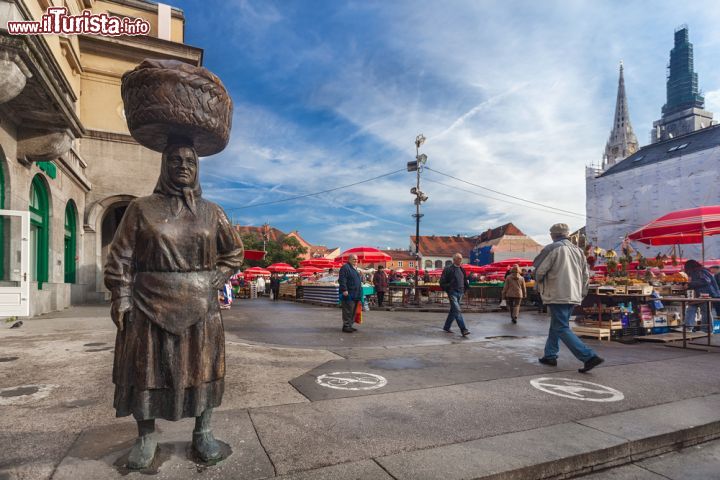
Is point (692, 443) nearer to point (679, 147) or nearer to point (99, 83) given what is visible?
point (99, 83)

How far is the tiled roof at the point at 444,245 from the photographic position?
93.7m

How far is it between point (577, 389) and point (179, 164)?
455 centimetres

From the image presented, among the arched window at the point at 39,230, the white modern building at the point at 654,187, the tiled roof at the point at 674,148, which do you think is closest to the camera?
the arched window at the point at 39,230

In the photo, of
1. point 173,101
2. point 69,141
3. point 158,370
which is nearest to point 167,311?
point 158,370

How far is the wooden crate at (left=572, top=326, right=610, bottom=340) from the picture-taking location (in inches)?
332

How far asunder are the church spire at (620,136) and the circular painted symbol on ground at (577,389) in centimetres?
9893

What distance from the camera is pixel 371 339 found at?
335 inches

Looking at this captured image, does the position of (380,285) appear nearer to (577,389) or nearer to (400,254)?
(577,389)

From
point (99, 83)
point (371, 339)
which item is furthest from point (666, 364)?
point (99, 83)

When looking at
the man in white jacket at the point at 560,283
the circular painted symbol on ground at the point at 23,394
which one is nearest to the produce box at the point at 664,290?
the man in white jacket at the point at 560,283

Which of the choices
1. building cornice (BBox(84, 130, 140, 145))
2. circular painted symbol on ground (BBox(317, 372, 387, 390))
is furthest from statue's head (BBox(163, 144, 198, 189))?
building cornice (BBox(84, 130, 140, 145))

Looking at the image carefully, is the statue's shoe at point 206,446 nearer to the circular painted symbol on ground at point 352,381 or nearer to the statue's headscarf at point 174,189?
the statue's headscarf at point 174,189

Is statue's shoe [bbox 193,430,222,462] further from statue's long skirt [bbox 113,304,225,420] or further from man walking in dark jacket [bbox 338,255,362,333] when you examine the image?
man walking in dark jacket [bbox 338,255,362,333]

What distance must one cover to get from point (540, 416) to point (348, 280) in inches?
243
